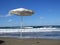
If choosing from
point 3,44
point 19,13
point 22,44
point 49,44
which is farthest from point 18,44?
point 19,13

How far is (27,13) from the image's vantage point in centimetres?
1209

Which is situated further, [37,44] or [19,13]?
[19,13]

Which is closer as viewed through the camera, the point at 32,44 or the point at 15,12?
the point at 32,44

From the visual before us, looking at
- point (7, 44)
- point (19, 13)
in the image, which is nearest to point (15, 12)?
point (19, 13)

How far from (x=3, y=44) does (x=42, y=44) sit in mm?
1769

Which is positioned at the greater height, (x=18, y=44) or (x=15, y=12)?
(x=15, y=12)

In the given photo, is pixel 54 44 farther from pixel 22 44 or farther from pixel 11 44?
pixel 11 44

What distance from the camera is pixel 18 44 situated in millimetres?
7871

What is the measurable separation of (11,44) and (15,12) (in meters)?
4.62

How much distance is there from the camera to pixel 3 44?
776 cm

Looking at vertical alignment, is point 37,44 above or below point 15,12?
below

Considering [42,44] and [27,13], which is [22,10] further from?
[42,44]

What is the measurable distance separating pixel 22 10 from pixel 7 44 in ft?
15.2

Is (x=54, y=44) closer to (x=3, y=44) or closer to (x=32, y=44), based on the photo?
(x=32, y=44)
